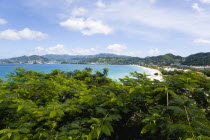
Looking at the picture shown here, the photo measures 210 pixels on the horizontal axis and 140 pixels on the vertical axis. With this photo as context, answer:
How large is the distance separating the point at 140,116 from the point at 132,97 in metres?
0.46

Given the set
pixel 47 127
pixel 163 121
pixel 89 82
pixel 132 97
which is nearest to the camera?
pixel 163 121

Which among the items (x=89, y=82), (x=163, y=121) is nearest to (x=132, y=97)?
(x=163, y=121)

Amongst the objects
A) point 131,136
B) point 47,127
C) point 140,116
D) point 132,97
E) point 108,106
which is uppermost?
point 132,97

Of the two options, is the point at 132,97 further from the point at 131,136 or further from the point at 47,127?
the point at 47,127

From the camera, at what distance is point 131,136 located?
3.01 meters

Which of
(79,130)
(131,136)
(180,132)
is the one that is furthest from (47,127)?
(180,132)

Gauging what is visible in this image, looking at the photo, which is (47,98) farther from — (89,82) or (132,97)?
(89,82)

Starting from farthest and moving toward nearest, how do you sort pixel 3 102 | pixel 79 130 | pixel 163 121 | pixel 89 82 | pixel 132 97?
1. pixel 89 82
2. pixel 3 102
3. pixel 132 97
4. pixel 79 130
5. pixel 163 121

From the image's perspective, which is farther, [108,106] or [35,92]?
[35,92]

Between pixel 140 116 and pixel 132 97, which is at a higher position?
pixel 132 97

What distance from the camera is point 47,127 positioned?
9.66 feet

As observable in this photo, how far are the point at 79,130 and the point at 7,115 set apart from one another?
239 centimetres

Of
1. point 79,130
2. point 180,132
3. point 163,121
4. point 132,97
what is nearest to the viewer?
point 180,132

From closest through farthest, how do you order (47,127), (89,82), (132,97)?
1. (47,127)
2. (132,97)
3. (89,82)
